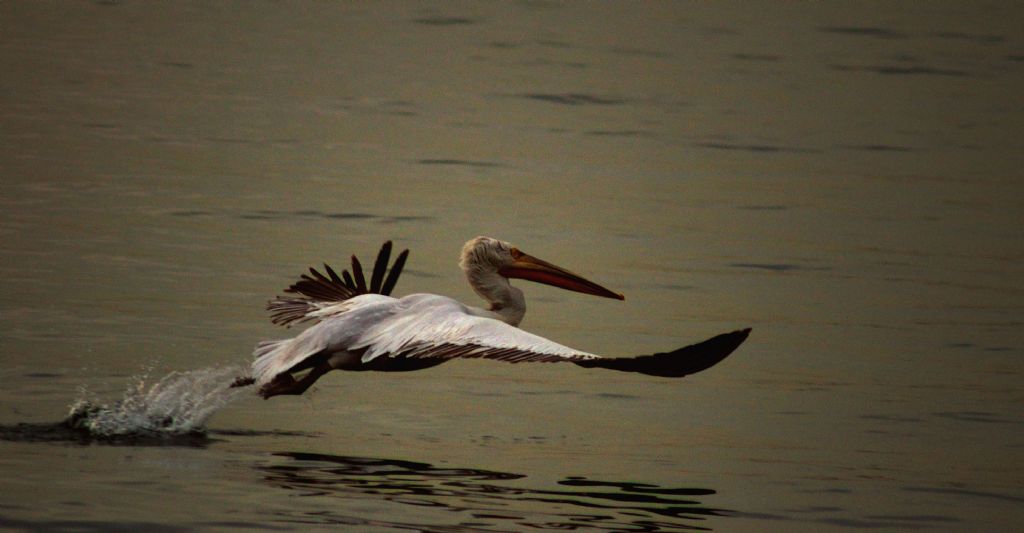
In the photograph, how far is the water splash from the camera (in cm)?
792

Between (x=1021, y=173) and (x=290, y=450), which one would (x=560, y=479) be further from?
(x=1021, y=173)

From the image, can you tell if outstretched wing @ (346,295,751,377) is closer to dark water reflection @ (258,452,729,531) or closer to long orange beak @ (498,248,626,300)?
dark water reflection @ (258,452,729,531)

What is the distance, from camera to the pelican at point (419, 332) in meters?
6.88

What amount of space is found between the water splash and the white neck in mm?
1279

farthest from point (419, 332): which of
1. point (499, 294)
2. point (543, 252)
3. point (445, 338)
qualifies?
point (543, 252)

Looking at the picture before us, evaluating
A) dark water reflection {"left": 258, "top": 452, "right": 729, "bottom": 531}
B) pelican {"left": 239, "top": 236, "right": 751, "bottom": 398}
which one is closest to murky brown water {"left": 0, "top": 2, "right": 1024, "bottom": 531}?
dark water reflection {"left": 258, "top": 452, "right": 729, "bottom": 531}

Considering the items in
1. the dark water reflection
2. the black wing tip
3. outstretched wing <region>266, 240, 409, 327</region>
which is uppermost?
outstretched wing <region>266, 240, 409, 327</region>

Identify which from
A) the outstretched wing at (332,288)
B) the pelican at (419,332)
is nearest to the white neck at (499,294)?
the pelican at (419,332)

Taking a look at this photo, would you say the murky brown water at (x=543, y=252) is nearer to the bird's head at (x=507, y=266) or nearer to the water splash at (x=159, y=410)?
the water splash at (x=159, y=410)

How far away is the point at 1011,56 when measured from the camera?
78.9ft

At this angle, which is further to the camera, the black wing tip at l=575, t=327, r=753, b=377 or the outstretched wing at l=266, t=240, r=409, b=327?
the outstretched wing at l=266, t=240, r=409, b=327

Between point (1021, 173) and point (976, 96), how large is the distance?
4.14 meters

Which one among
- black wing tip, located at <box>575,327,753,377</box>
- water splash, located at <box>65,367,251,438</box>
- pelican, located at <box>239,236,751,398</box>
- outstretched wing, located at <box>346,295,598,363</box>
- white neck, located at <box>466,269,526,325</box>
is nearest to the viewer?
black wing tip, located at <box>575,327,753,377</box>

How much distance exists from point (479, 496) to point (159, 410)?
1877mm
